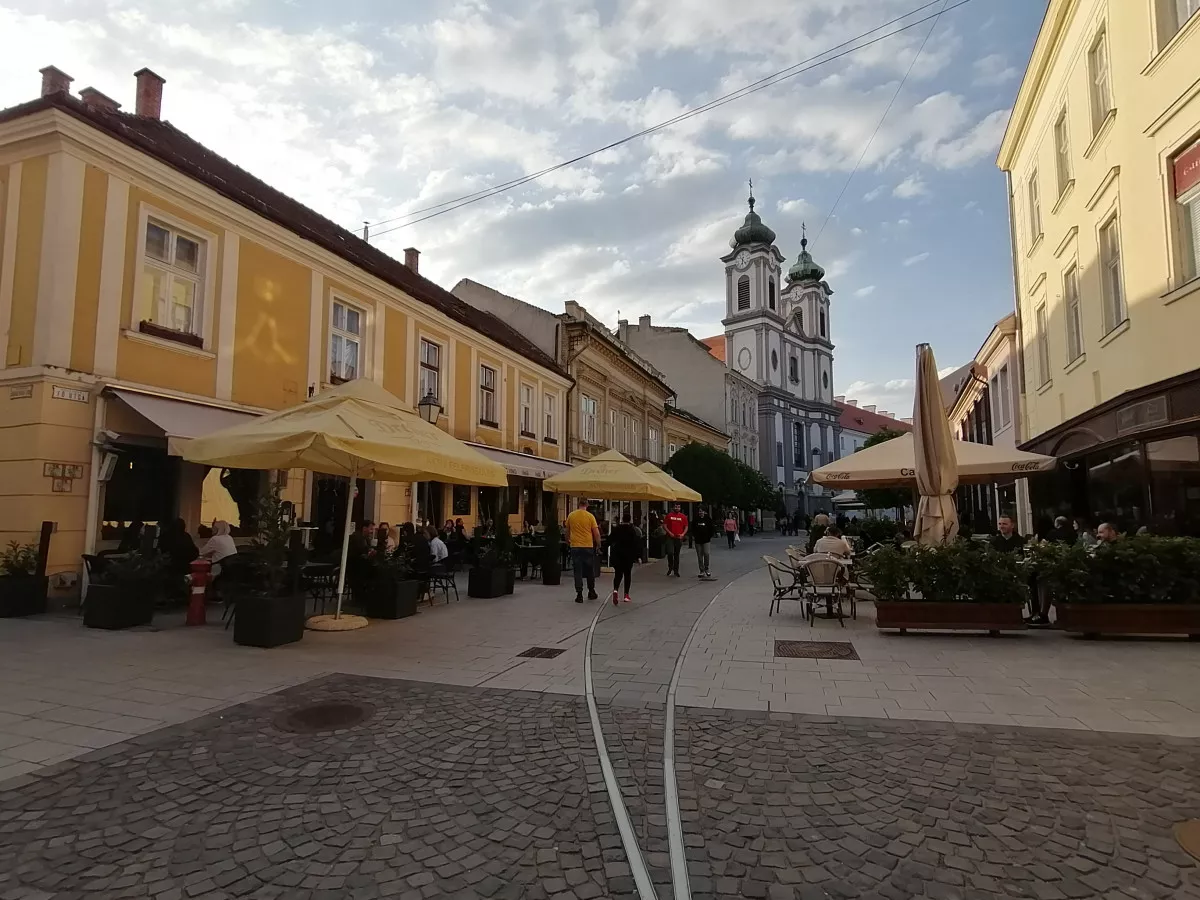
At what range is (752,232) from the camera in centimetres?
6612

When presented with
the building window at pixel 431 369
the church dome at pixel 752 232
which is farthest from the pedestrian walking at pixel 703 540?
the church dome at pixel 752 232

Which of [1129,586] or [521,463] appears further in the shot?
[521,463]

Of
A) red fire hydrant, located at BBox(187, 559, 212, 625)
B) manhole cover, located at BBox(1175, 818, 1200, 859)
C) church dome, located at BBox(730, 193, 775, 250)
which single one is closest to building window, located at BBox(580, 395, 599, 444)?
red fire hydrant, located at BBox(187, 559, 212, 625)

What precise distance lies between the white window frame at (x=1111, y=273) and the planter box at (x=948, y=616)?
6.87m

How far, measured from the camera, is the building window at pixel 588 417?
28250 millimetres

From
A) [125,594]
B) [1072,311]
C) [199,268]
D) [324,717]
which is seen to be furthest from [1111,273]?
[125,594]

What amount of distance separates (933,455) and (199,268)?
1202 cm

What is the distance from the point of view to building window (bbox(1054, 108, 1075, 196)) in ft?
46.8

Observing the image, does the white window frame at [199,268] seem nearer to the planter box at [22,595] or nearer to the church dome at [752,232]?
the planter box at [22,595]

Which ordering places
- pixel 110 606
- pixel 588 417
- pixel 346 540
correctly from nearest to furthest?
pixel 110 606 → pixel 346 540 → pixel 588 417

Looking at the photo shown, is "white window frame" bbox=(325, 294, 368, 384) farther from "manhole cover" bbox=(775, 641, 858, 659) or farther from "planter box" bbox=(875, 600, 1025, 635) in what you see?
"planter box" bbox=(875, 600, 1025, 635)

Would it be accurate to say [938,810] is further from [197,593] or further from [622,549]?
[197,593]

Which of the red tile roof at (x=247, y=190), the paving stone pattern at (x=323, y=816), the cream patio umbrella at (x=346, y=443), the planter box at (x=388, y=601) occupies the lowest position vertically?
the paving stone pattern at (x=323, y=816)

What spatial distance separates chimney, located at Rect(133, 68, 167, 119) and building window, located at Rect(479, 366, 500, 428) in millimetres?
9684
